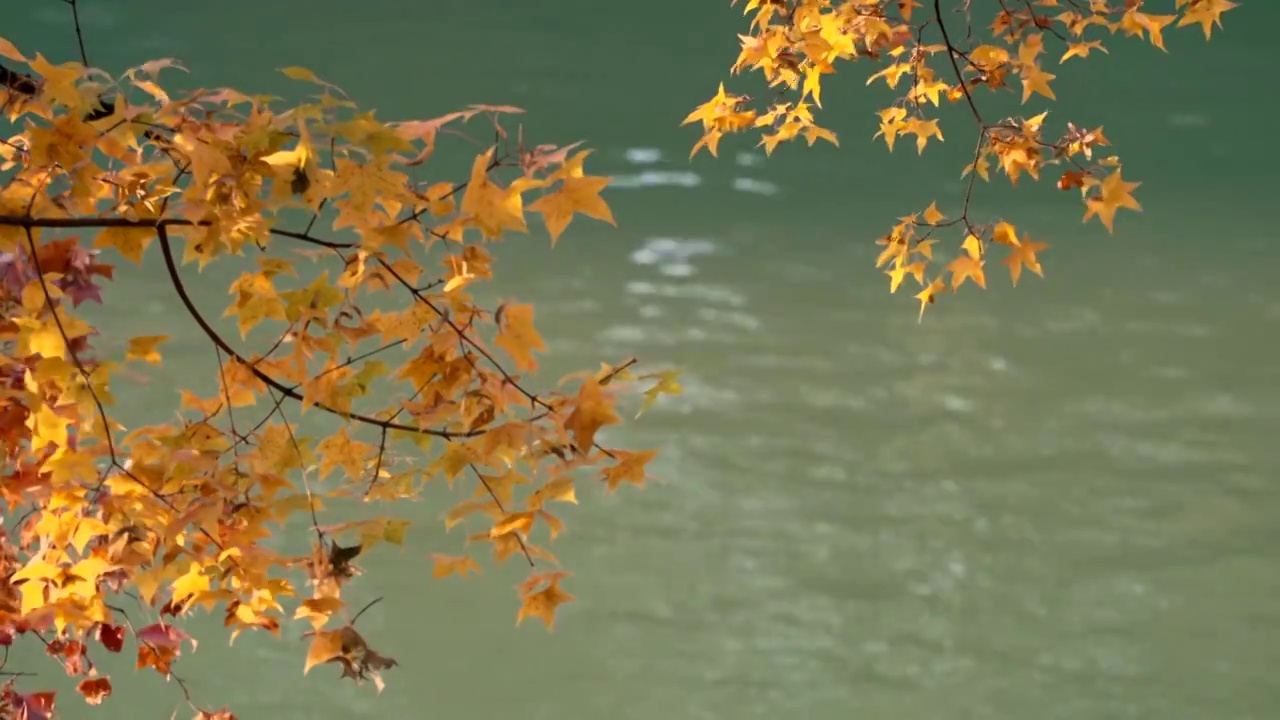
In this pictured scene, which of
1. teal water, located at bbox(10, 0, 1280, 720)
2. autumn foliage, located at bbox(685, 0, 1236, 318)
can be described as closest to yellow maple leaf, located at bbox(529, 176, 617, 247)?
autumn foliage, located at bbox(685, 0, 1236, 318)

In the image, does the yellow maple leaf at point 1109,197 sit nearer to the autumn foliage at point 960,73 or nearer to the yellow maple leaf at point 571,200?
the autumn foliage at point 960,73

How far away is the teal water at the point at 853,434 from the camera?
3045mm

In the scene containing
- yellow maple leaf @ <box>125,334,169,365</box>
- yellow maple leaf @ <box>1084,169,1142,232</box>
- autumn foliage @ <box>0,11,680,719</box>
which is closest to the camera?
autumn foliage @ <box>0,11,680,719</box>

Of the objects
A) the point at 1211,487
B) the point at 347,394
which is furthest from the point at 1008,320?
the point at 347,394

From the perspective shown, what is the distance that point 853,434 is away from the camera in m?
3.96

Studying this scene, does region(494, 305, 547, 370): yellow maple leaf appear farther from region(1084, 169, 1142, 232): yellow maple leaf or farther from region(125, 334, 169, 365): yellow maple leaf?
region(1084, 169, 1142, 232): yellow maple leaf

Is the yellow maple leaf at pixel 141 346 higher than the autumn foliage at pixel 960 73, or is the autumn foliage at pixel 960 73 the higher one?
the autumn foliage at pixel 960 73

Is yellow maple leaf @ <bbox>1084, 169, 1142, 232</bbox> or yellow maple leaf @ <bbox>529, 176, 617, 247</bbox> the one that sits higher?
yellow maple leaf @ <bbox>529, 176, 617, 247</bbox>

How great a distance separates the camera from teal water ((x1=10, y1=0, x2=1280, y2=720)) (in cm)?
304

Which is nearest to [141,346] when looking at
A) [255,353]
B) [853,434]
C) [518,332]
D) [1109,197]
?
[255,353]

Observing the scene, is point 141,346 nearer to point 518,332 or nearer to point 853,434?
point 518,332

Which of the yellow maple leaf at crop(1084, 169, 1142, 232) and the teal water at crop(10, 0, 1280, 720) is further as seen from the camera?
the teal water at crop(10, 0, 1280, 720)

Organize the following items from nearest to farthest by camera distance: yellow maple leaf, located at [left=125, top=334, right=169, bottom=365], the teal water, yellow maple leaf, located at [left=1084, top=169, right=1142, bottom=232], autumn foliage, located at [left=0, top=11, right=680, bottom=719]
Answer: autumn foliage, located at [left=0, top=11, right=680, bottom=719] → yellow maple leaf, located at [left=125, top=334, right=169, bottom=365] → yellow maple leaf, located at [left=1084, top=169, right=1142, bottom=232] → the teal water

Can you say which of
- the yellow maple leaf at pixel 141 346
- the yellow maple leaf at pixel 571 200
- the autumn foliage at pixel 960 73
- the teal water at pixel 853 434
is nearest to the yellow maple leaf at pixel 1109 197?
the autumn foliage at pixel 960 73
